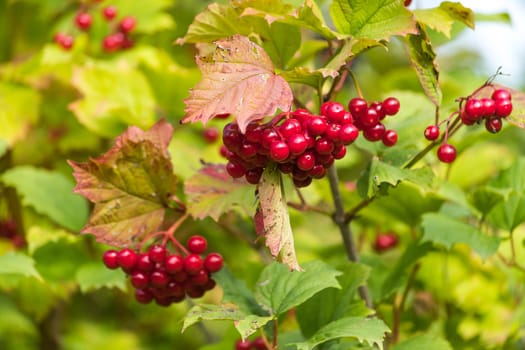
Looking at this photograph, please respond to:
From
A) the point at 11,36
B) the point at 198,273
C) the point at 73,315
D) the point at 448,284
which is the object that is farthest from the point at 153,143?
the point at 73,315

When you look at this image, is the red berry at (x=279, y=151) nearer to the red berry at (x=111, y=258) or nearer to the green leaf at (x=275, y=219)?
the green leaf at (x=275, y=219)

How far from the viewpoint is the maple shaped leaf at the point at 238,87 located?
855 mm

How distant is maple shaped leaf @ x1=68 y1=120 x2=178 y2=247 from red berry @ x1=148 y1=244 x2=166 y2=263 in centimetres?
4

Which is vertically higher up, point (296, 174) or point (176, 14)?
point (296, 174)

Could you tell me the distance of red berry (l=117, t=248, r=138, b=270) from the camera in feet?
3.61

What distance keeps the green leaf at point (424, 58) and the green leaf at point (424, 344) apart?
433mm

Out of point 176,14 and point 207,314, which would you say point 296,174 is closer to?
point 207,314

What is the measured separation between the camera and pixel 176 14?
8.32ft

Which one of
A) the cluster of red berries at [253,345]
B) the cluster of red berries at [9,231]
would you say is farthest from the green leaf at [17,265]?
the cluster of red berries at [9,231]

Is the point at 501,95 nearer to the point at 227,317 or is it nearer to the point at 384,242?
the point at 227,317

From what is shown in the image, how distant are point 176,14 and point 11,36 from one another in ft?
2.02

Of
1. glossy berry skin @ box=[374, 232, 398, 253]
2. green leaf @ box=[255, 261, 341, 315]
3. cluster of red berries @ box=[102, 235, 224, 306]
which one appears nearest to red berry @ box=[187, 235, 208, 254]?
cluster of red berries @ box=[102, 235, 224, 306]

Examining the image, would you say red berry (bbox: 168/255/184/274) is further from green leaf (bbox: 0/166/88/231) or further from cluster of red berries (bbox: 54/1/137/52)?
cluster of red berries (bbox: 54/1/137/52)

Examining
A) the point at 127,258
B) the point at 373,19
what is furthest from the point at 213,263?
the point at 373,19
